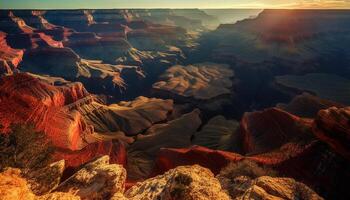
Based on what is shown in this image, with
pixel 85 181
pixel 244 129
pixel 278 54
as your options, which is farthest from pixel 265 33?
pixel 85 181

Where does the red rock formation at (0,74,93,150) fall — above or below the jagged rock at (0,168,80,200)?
below

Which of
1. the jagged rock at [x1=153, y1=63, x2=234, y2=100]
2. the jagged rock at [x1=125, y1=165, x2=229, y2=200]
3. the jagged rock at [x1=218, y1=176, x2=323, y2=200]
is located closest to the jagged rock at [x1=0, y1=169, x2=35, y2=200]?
the jagged rock at [x1=125, y1=165, x2=229, y2=200]

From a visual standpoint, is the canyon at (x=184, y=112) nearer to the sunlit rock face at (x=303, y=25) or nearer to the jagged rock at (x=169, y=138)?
the jagged rock at (x=169, y=138)

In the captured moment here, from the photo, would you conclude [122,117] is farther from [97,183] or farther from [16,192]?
[16,192]

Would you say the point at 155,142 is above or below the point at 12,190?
below

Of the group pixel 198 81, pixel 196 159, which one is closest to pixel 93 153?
pixel 196 159

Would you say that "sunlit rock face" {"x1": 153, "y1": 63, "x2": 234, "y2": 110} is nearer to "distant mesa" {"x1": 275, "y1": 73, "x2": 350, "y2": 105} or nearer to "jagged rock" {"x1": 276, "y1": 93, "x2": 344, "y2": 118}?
"distant mesa" {"x1": 275, "y1": 73, "x2": 350, "y2": 105}

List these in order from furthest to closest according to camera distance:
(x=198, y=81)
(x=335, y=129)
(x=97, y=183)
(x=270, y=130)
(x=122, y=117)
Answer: (x=198, y=81) < (x=122, y=117) < (x=270, y=130) < (x=335, y=129) < (x=97, y=183)
